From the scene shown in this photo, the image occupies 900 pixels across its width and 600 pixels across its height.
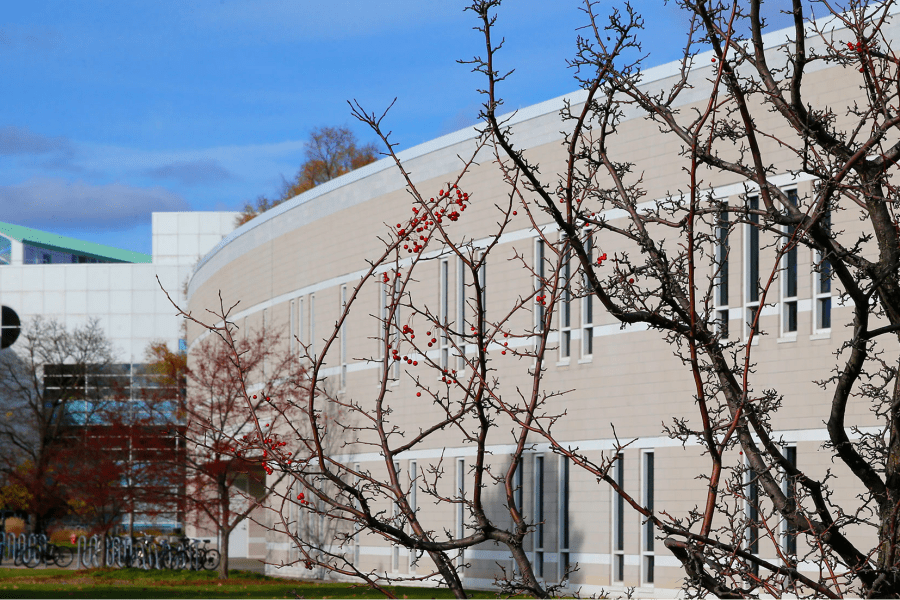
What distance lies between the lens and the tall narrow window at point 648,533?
68.1 ft

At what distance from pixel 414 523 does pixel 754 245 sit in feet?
52.4

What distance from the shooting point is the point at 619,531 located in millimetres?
21656

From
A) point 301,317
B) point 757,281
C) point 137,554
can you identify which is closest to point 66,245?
point 137,554

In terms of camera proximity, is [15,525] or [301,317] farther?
[15,525]

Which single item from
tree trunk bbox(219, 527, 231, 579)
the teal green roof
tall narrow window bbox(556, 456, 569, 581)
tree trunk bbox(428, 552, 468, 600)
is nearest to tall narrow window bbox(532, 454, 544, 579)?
tall narrow window bbox(556, 456, 569, 581)

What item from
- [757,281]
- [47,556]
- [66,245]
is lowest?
[47,556]

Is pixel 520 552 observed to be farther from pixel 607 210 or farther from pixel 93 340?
pixel 93 340

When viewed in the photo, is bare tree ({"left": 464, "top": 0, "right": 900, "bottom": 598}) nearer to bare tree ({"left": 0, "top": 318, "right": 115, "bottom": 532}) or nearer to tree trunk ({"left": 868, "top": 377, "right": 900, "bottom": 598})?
tree trunk ({"left": 868, "top": 377, "right": 900, "bottom": 598})

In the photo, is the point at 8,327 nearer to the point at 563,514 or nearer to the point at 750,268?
the point at 563,514

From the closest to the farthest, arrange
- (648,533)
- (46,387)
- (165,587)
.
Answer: (648,533) → (165,587) → (46,387)

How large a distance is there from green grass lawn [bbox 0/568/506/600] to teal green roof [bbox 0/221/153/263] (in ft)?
167

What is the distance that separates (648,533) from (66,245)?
261 feet

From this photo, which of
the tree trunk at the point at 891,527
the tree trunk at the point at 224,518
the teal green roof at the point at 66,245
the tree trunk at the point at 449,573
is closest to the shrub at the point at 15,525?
the teal green roof at the point at 66,245

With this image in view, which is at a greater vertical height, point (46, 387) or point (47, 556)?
point (46, 387)
